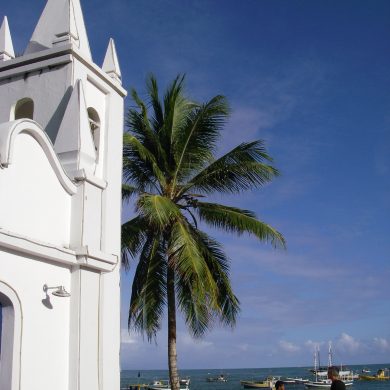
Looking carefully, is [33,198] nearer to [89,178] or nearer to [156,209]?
[89,178]

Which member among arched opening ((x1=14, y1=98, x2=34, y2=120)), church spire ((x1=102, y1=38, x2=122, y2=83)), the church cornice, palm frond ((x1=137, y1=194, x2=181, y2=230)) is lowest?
palm frond ((x1=137, y1=194, x2=181, y2=230))

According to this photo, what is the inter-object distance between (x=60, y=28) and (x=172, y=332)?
8.66 meters

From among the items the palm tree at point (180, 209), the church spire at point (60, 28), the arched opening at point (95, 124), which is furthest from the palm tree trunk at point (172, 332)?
the church spire at point (60, 28)

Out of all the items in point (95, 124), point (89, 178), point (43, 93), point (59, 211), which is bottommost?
point (59, 211)

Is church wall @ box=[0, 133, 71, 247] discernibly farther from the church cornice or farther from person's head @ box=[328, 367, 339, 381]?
person's head @ box=[328, 367, 339, 381]

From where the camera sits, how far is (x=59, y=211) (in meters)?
9.91

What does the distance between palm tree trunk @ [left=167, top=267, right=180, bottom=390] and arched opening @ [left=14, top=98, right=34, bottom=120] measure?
617 centimetres

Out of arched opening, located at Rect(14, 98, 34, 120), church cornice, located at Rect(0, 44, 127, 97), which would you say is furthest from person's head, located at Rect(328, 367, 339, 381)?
arched opening, located at Rect(14, 98, 34, 120)

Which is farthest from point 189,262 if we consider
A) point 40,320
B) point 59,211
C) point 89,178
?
point 40,320

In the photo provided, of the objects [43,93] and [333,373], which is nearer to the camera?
[333,373]

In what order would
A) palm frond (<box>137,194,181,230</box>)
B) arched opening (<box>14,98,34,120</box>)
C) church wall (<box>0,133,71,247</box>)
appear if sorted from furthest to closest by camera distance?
palm frond (<box>137,194,181,230</box>) < arched opening (<box>14,98,34,120</box>) < church wall (<box>0,133,71,247</box>)

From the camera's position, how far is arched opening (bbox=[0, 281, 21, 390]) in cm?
854

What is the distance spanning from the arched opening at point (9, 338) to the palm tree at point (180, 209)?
748 centimetres

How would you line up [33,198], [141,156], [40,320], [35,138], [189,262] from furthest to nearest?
Result: [141,156] → [189,262] → [35,138] → [33,198] → [40,320]
